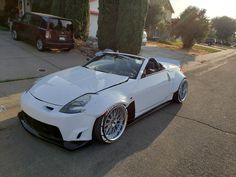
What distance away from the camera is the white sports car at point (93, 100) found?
3.30 meters

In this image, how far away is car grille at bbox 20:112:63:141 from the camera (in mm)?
3312

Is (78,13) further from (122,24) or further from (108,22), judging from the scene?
(122,24)

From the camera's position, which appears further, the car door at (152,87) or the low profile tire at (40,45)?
the low profile tire at (40,45)

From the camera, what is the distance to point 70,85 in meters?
3.83

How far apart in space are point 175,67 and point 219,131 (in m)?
1.92

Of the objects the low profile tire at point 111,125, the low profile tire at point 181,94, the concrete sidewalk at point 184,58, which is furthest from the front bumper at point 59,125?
the concrete sidewalk at point 184,58

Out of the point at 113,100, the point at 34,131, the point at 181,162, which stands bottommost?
the point at 181,162

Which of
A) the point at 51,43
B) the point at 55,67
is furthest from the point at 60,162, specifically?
the point at 51,43

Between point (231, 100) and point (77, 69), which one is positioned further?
point (231, 100)

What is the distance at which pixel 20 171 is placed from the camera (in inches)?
115

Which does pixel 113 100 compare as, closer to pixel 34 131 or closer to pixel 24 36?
pixel 34 131

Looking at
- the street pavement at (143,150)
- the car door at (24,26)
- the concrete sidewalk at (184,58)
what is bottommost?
the street pavement at (143,150)

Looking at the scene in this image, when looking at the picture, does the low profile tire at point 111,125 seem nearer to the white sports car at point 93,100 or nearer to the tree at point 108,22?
the white sports car at point 93,100

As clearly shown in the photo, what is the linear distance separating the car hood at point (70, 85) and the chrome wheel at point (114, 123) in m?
0.42
